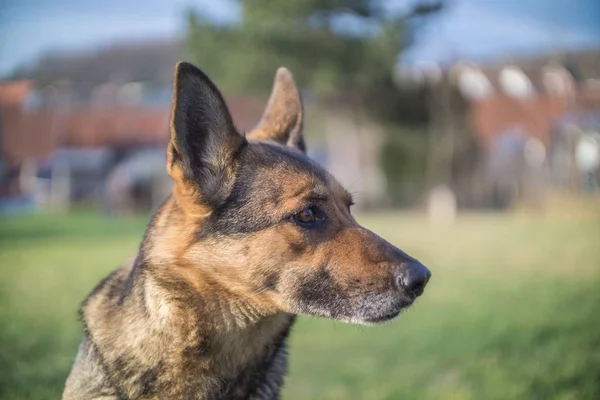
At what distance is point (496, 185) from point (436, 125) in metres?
4.95

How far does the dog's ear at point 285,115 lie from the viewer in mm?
4270

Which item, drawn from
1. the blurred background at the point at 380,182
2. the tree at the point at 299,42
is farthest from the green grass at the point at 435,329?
the tree at the point at 299,42

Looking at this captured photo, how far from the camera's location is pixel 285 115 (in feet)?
14.2

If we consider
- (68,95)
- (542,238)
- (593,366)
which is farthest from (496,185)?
(593,366)

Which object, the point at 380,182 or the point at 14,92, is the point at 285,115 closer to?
the point at 14,92

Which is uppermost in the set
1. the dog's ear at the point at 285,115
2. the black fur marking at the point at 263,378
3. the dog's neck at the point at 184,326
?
the dog's ear at the point at 285,115

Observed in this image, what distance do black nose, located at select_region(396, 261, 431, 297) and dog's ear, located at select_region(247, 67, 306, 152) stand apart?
1.29 meters

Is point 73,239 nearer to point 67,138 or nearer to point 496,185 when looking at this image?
point 67,138

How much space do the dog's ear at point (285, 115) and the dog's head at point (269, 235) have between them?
30.3 inches

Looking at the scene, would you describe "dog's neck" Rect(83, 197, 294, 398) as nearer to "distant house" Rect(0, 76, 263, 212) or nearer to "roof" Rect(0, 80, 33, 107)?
"roof" Rect(0, 80, 33, 107)

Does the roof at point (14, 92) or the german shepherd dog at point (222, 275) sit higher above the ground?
the german shepherd dog at point (222, 275)

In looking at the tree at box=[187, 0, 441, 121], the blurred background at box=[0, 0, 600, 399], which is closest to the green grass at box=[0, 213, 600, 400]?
the blurred background at box=[0, 0, 600, 399]

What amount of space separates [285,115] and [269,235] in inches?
47.2

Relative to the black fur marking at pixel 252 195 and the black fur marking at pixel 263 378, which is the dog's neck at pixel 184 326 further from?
the black fur marking at pixel 252 195
